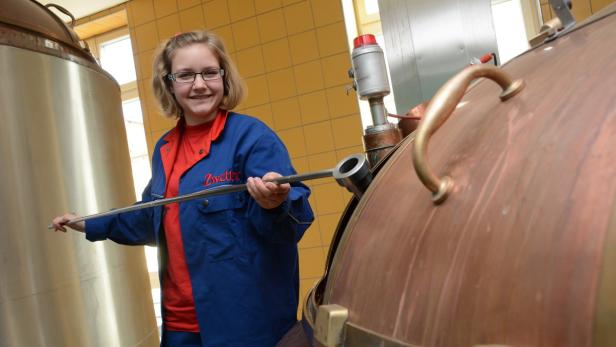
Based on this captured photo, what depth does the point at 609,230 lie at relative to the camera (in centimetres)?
33

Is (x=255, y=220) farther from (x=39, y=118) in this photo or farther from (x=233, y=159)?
(x=39, y=118)

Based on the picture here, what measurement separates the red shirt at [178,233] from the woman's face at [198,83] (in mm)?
38

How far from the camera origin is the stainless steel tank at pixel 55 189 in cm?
125

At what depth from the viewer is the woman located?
0.89 meters

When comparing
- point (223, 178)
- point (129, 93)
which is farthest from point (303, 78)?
point (223, 178)

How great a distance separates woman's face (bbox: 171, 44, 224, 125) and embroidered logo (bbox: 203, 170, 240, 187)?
5.7 inches

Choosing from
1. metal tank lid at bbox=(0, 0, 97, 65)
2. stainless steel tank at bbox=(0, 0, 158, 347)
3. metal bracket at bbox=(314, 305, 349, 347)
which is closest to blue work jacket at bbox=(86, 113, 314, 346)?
metal bracket at bbox=(314, 305, 349, 347)

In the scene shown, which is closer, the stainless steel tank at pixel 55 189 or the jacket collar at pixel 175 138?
the jacket collar at pixel 175 138

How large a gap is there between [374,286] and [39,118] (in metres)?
1.23

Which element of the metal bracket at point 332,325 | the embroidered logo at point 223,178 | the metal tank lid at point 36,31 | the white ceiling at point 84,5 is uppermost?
the white ceiling at point 84,5

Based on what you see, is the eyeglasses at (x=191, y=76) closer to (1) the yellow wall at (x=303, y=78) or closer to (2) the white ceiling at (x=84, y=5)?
(1) the yellow wall at (x=303, y=78)

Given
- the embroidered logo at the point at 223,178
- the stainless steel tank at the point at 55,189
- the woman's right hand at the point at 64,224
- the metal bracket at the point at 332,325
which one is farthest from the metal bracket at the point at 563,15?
the stainless steel tank at the point at 55,189

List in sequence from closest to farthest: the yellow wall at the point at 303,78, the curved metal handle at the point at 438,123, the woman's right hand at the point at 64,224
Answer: the curved metal handle at the point at 438,123
the woman's right hand at the point at 64,224
the yellow wall at the point at 303,78

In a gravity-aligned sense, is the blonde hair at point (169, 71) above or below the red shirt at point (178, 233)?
above
